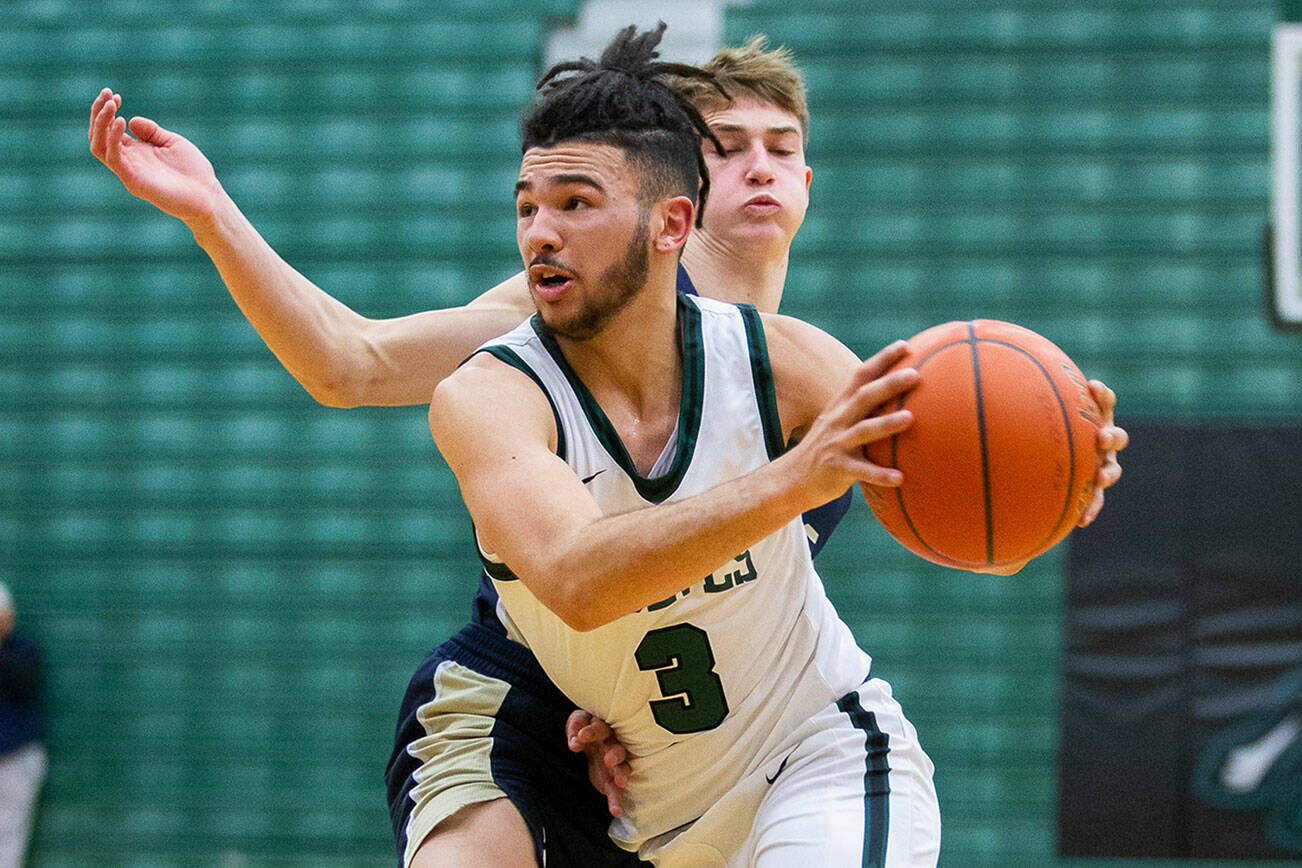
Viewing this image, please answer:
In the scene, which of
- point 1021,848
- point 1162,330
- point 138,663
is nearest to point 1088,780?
point 1021,848

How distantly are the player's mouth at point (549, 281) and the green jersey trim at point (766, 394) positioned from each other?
1.16 ft

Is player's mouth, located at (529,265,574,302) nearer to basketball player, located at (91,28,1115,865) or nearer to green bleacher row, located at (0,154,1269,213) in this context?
basketball player, located at (91,28,1115,865)

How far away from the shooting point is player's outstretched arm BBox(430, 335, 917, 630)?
1.91 m

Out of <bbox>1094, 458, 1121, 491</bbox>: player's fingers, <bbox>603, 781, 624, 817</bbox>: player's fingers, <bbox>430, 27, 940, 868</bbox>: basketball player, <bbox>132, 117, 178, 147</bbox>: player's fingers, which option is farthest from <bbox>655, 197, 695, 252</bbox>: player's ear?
<bbox>132, 117, 178, 147</bbox>: player's fingers

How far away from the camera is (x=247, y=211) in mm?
6480

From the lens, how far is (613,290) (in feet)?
7.86

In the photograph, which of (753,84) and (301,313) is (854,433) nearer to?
(301,313)

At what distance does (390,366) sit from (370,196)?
3.70 m

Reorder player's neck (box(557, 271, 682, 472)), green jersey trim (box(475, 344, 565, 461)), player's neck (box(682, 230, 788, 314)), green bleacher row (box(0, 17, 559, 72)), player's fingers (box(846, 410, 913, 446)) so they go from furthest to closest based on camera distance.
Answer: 1. green bleacher row (box(0, 17, 559, 72))
2. player's neck (box(682, 230, 788, 314))
3. player's neck (box(557, 271, 682, 472))
4. green jersey trim (box(475, 344, 565, 461))
5. player's fingers (box(846, 410, 913, 446))

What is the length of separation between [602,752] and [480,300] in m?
1.05

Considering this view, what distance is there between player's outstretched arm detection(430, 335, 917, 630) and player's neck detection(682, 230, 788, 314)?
3.94 ft

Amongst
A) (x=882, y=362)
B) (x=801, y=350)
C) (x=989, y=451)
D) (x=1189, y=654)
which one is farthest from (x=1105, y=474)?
(x=1189, y=654)

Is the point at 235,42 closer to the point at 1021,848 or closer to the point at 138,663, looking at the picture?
the point at 138,663

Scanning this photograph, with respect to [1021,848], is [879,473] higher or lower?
higher
